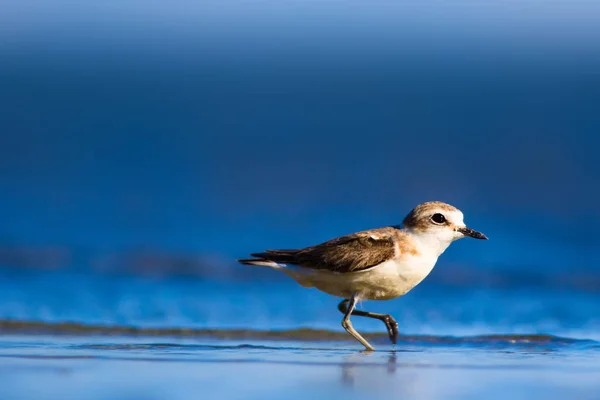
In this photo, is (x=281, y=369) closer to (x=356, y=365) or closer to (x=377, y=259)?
(x=356, y=365)

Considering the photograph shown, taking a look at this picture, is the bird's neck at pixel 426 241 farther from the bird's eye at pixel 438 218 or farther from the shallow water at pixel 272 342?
the shallow water at pixel 272 342

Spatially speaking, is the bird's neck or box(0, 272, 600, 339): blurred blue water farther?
box(0, 272, 600, 339): blurred blue water

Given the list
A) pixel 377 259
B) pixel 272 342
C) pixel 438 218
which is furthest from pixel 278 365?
pixel 438 218

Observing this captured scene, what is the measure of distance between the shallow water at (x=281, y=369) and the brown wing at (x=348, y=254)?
2.15ft

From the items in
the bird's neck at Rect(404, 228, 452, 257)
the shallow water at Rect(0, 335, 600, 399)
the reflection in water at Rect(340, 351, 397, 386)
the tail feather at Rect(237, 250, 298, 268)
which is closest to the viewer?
the shallow water at Rect(0, 335, 600, 399)

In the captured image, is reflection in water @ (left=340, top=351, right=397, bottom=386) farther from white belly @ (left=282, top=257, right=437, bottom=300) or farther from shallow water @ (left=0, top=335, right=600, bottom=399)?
white belly @ (left=282, top=257, right=437, bottom=300)

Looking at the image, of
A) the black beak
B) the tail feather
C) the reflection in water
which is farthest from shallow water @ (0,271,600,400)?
the black beak

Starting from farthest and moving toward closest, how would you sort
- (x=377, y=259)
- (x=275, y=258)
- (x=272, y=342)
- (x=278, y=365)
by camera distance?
(x=272, y=342), (x=275, y=258), (x=377, y=259), (x=278, y=365)

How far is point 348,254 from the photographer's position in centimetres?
880

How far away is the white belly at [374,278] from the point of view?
8766mm

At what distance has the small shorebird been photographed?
8766mm

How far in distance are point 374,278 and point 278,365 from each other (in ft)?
5.33

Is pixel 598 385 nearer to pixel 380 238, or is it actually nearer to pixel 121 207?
pixel 380 238

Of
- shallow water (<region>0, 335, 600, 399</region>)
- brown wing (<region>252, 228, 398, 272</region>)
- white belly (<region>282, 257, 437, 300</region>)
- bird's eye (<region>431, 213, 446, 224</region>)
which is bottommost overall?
shallow water (<region>0, 335, 600, 399</region>)
